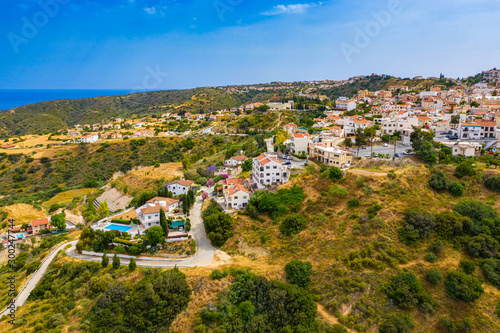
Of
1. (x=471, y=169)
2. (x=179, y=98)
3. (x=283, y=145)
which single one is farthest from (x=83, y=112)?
(x=471, y=169)

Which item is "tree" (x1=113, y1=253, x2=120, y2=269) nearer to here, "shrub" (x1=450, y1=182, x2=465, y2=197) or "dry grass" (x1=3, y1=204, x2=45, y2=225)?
"dry grass" (x1=3, y1=204, x2=45, y2=225)

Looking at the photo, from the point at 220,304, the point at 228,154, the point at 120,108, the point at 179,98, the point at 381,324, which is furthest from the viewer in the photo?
the point at 179,98

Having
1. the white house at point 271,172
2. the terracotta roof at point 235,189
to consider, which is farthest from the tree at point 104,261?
the white house at point 271,172

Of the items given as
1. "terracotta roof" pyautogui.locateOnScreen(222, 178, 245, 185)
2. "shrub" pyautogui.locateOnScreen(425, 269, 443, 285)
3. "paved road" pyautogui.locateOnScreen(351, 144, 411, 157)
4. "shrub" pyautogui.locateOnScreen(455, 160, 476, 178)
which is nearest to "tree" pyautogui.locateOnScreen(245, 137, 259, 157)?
"terracotta roof" pyautogui.locateOnScreen(222, 178, 245, 185)

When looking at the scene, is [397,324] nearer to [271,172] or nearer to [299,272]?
[299,272]

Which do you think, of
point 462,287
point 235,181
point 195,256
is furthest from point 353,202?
point 195,256

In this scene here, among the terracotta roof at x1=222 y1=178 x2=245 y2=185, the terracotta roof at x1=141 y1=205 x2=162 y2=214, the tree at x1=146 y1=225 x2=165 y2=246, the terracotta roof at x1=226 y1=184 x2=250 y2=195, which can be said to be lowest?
the tree at x1=146 y1=225 x2=165 y2=246

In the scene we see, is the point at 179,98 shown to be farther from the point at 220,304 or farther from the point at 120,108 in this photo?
the point at 220,304
